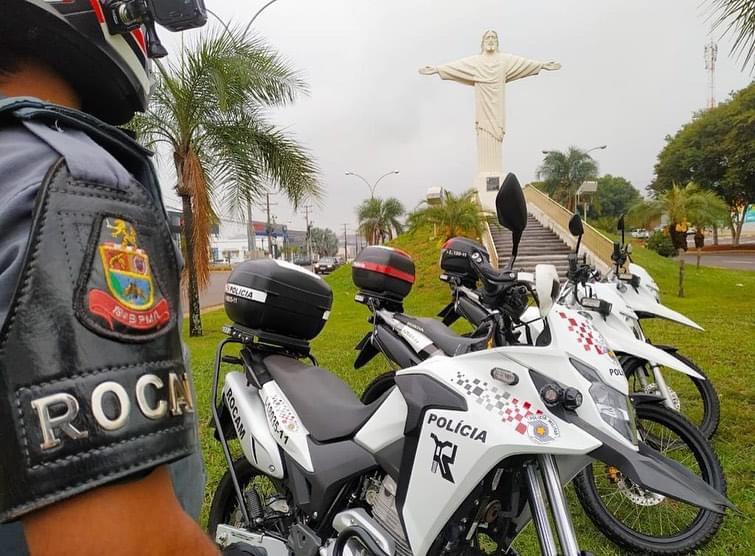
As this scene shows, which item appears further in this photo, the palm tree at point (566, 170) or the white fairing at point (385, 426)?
the palm tree at point (566, 170)

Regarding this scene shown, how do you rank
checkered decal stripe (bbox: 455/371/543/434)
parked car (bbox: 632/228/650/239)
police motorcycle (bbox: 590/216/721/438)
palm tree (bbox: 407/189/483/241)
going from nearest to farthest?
checkered decal stripe (bbox: 455/371/543/434) < police motorcycle (bbox: 590/216/721/438) < palm tree (bbox: 407/189/483/241) < parked car (bbox: 632/228/650/239)

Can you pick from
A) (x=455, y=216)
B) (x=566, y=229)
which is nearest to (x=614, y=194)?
(x=566, y=229)

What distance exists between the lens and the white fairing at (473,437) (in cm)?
136

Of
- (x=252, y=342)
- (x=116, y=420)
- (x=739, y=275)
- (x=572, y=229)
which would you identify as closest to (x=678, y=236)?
(x=739, y=275)

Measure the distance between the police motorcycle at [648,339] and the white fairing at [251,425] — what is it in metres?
2.05

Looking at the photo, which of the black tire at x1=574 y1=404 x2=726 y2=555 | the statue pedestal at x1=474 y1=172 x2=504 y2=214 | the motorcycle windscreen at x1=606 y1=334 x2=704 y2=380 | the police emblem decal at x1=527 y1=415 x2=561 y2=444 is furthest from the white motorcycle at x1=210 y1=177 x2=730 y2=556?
the statue pedestal at x1=474 y1=172 x2=504 y2=214

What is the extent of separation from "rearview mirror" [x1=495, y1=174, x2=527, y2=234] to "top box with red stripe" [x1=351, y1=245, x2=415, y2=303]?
2569 mm

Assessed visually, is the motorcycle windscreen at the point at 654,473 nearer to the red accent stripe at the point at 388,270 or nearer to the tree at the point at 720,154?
the red accent stripe at the point at 388,270

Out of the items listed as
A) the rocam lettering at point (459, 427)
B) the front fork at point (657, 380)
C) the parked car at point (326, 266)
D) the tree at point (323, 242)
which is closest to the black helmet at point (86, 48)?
the rocam lettering at point (459, 427)

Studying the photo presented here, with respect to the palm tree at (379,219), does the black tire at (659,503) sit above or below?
below

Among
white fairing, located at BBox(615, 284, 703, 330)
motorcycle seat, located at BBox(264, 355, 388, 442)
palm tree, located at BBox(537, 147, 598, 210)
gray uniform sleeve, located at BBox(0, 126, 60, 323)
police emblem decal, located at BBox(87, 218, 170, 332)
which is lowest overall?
motorcycle seat, located at BBox(264, 355, 388, 442)

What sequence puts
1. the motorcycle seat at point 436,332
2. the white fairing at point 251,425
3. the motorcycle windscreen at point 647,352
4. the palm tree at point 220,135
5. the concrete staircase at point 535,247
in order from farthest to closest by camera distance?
the concrete staircase at point 535,247 → the palm tree at point 220,135 → the motorcycle seat at point 436,332 → the motorcycle windscreen at point 647,352 → the white fairing at point 251,425

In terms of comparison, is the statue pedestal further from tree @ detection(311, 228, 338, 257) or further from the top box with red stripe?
tree @ detection(311, 228, 338, 257)

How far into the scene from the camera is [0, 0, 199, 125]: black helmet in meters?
0.56
